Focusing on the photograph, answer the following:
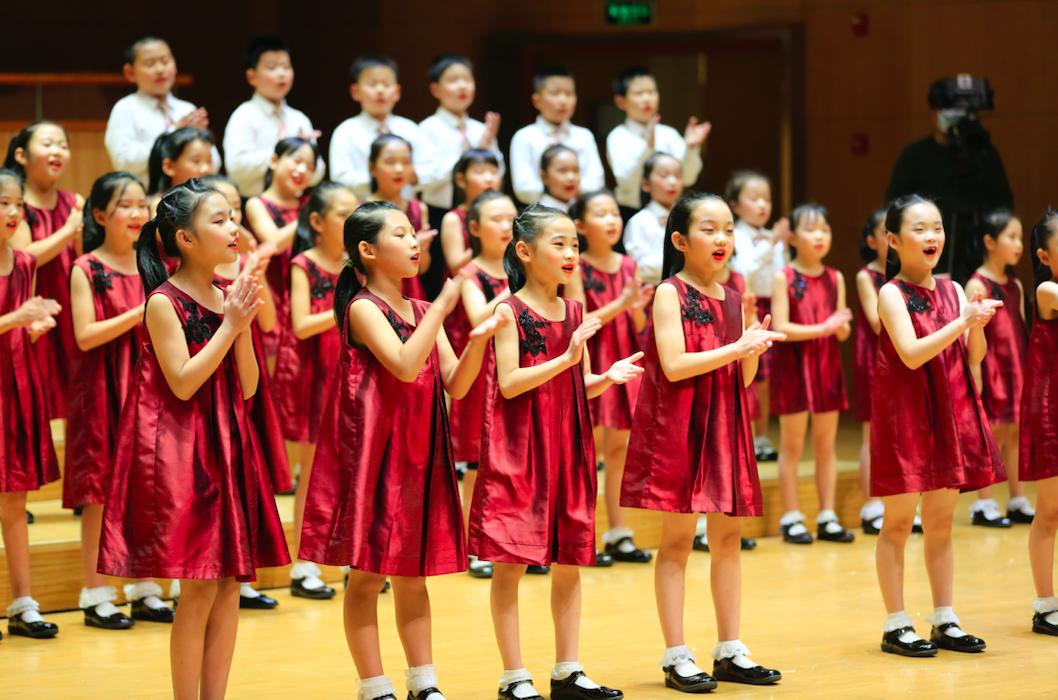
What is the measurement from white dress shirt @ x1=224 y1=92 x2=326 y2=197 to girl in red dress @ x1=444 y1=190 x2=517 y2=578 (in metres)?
1.02

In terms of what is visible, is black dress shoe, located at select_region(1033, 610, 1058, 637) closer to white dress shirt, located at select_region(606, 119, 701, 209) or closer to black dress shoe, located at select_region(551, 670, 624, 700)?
black dress shoe, located at select_region(551, 670, 624, 700)

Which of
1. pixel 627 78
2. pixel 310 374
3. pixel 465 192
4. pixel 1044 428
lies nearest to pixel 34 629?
pixel 310 374

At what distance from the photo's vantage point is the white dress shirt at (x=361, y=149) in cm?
620

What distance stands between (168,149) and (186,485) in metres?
2.15

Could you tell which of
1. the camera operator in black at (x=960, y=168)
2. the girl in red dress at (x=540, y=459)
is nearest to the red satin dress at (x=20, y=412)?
the girl in red dress at (x=540, y=459)

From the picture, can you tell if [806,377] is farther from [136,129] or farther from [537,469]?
[136,129]

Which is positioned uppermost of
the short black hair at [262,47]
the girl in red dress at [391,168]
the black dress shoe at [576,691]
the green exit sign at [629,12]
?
the green exit sign at [629,12]

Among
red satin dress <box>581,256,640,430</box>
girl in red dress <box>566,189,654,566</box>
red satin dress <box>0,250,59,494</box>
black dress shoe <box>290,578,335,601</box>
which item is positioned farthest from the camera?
red satin dress <box>581,256,640,430</box>

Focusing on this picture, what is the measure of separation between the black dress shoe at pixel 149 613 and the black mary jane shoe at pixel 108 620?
0.08 metres

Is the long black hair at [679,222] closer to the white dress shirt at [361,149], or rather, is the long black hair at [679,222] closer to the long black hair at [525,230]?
the long black hair at [525,230]

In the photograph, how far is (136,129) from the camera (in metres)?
6.07

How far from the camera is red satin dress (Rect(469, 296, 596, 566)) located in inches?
145

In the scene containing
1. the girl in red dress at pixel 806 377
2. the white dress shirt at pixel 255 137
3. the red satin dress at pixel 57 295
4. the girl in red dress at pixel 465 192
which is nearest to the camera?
the red satin dress at pixel 57 295

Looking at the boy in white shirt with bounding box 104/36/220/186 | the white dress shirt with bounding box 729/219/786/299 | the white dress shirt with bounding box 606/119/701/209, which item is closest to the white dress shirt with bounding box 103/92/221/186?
the boy in white shirt with bounding box 104/36/220/186
